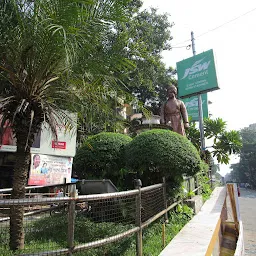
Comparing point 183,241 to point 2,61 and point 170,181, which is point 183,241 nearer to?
point 170,181

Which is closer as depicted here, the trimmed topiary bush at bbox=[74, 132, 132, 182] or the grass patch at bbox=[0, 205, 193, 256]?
the grass patch at bbox=[0, 205, 193, 256]

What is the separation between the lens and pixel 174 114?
28.8 ft

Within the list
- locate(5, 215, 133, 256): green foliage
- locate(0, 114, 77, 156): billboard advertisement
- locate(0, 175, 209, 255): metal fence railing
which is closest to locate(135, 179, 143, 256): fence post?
locate(0, 175, 209, 255): metal fence railing

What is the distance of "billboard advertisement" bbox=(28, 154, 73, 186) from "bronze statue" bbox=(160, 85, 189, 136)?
527cm

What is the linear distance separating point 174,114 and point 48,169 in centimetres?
658

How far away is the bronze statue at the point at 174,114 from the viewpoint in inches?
343

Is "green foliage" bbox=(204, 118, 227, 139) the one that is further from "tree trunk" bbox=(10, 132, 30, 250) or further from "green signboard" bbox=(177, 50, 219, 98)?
"tree trunk" bbox=(10, 132, 30, 250)

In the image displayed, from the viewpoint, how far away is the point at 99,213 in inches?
223

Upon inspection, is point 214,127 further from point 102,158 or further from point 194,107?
point 102,158

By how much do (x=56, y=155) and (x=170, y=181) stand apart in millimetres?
7724

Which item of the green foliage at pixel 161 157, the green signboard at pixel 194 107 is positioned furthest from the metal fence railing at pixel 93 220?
the green signboard at pixel 194 107

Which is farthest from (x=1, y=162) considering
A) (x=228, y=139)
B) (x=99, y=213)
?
(x=228, y=139)

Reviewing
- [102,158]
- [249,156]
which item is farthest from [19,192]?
[249,156]

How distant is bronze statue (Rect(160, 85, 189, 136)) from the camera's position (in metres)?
8.70
